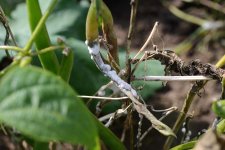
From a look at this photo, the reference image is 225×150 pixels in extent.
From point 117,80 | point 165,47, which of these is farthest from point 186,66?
point 165,47

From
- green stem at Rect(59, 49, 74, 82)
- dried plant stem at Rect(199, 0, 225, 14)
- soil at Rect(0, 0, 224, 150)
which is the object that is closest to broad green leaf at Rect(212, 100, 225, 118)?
green stem at Rect(59, 49, 74, 82)

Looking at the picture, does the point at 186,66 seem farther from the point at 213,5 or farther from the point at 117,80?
the point at 213,5

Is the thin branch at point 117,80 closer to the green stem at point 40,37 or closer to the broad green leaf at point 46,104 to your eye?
the green stem at point 40,37

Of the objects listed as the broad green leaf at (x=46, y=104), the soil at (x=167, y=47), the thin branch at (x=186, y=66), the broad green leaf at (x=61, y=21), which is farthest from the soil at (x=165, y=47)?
the broad green leaf at (x=46, y=104)

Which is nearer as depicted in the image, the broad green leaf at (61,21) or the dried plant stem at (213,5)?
the broad green leaf at (61,21)

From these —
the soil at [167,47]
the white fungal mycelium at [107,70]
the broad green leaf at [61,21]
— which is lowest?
the soil at [167,47]

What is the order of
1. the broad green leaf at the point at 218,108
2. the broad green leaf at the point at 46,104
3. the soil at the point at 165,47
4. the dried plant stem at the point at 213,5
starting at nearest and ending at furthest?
the broad green leaf at the point at 46,104 < the broad green leaf at the point at 218,108 < the soil at the point at 165,47 < the dried plant stem at the point at 213,5
